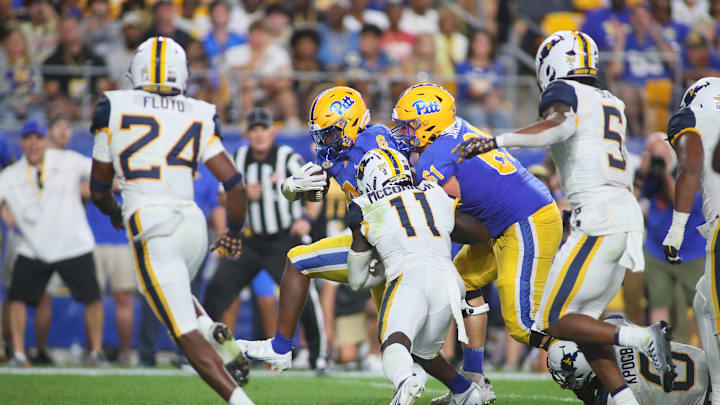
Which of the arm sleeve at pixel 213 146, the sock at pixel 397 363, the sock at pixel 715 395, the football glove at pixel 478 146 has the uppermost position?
the football glove at pixel 478 146

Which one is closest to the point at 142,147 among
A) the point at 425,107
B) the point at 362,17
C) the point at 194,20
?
the point at 425,107

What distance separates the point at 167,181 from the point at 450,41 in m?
7.81

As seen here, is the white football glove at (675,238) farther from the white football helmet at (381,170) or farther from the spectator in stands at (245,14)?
the spectator in stands at (245,14)

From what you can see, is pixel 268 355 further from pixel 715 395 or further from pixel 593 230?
pixel 715 395

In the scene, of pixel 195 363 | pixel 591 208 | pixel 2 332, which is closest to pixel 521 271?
pixel 591 208

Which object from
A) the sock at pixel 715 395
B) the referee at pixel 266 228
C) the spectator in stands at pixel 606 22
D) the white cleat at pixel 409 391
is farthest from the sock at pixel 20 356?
the spectator in stands at pixel 606 22

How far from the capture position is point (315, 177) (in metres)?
5.64

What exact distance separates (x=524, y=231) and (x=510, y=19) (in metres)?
7.42

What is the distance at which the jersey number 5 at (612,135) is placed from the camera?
4.91 meters

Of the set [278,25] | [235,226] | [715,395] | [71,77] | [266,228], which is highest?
[278,25]

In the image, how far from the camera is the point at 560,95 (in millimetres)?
4844

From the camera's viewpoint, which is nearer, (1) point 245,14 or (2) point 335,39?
(2) point 335,39

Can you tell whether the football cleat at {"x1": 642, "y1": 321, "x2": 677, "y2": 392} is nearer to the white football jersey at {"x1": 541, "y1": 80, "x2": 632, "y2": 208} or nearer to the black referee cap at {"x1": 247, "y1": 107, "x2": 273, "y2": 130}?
the white football jersey at {"x1": 541, "y1": 80, "x2": 632, "y2": 208}

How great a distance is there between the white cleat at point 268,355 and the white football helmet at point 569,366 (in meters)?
1.54
